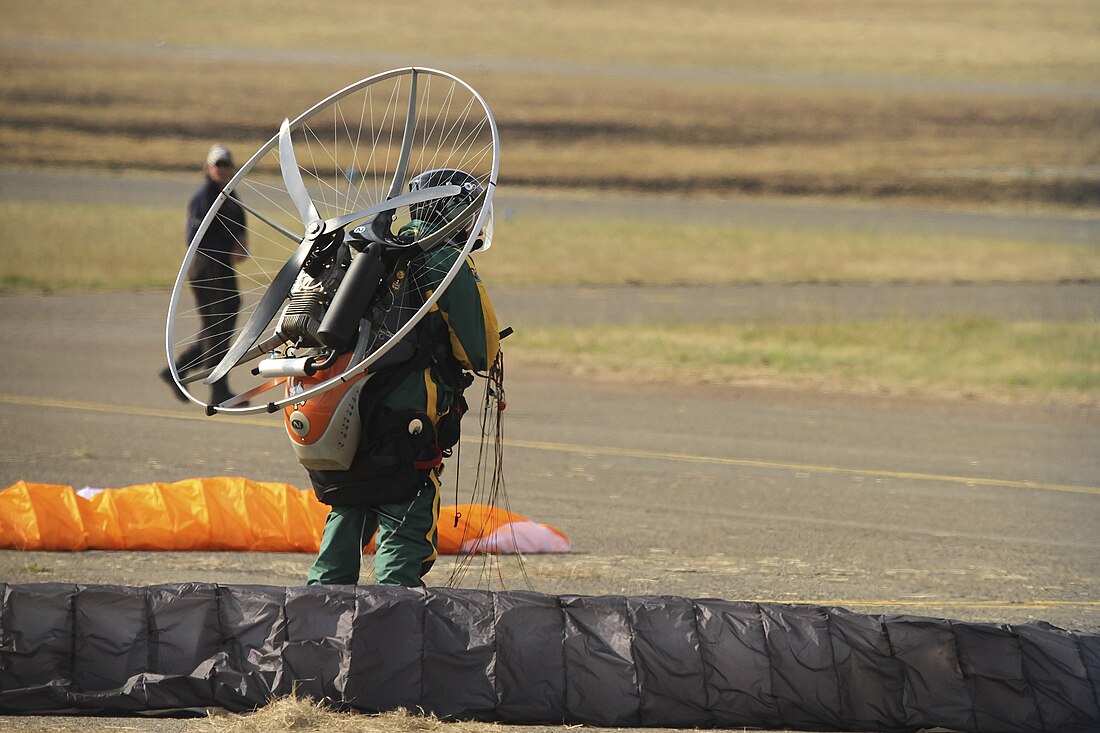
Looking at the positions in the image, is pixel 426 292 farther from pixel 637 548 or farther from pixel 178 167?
pixel 178 167

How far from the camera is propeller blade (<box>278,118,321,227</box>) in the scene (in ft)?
18.5

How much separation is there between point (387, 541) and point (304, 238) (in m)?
1.27

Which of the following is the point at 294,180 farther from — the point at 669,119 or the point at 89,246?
the point at 669,119

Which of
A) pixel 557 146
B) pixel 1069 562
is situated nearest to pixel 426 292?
pixel 1069 562

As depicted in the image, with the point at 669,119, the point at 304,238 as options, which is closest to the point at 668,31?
the point at 669,119

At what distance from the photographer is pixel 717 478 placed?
11.0 m

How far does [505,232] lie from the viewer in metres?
29.9

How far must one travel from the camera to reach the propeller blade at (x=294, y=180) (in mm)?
5625

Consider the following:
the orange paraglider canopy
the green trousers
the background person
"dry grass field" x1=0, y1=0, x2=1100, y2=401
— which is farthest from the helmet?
"dry grass field" x1=0, y1=0, x2=1100, y2=401

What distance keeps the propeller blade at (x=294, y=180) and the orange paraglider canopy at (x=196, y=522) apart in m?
2.70

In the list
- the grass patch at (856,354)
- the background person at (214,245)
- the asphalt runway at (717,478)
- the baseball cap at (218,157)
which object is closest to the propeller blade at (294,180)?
the asphalt runway at (717,478)

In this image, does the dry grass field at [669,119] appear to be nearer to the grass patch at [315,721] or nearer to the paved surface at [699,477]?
the paved surface at [699,477]


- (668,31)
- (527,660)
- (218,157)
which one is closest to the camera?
(527,660)

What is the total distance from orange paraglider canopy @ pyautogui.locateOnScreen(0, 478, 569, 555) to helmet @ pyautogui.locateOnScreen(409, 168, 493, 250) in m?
2.54
